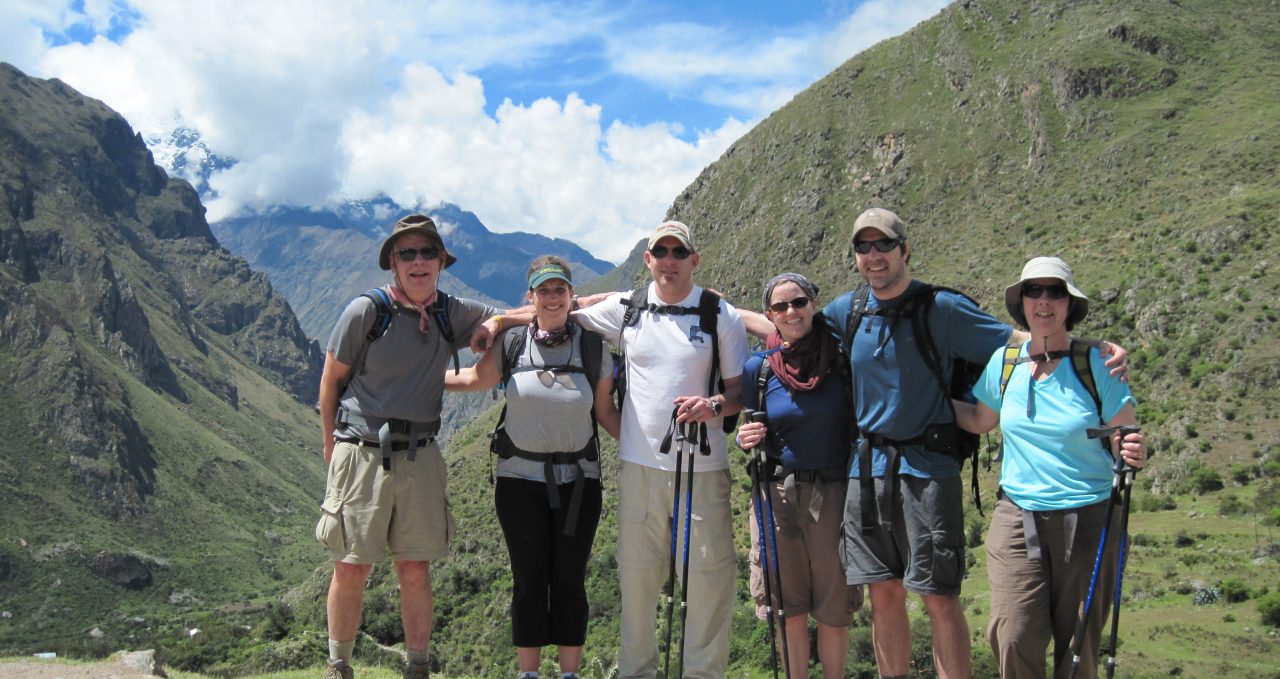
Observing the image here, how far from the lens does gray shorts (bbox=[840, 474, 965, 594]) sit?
18.9 ft

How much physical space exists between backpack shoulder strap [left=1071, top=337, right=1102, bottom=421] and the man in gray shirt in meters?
4.44

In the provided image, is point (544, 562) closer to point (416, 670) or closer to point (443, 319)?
point (416, 670)

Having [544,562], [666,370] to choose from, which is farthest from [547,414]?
[544,562]

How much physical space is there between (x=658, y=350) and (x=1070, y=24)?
110m

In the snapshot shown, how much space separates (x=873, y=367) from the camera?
604cm

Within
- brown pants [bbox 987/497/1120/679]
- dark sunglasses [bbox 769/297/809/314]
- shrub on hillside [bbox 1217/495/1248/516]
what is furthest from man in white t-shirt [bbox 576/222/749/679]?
shrub on hillside [bbox 1217/495/1248/516]

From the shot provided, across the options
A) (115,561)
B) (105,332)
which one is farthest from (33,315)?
(115,561)

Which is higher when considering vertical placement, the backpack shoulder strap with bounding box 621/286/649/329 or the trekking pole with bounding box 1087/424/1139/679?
the backpack shoulder strap with bounding box 621/286/649/329

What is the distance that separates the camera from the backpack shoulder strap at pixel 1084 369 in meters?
5.46

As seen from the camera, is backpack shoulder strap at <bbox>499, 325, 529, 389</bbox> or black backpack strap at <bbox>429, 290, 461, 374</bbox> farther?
black backpack strap at <bbox>429, 290, 461, 374</bbox>

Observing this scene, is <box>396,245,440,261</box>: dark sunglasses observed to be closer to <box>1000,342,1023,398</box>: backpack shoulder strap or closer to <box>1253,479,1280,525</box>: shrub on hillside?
<box>1000,342,1023,398</box>: backpack shoulder strap

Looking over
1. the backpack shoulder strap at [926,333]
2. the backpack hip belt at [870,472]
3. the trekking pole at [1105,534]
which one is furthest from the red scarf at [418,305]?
the trekking pole at [1105,534]

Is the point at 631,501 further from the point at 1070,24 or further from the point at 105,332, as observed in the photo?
the point at 105,332

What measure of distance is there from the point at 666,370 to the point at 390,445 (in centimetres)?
215
